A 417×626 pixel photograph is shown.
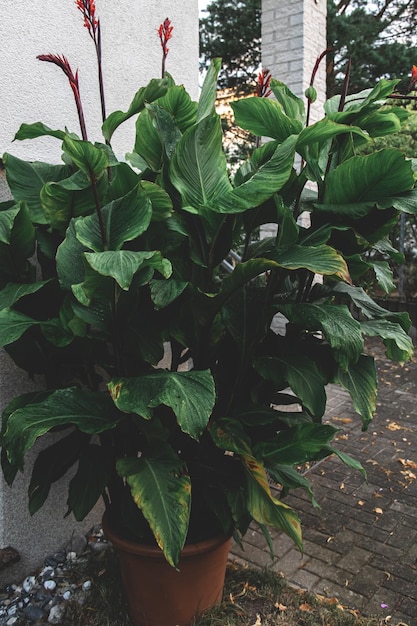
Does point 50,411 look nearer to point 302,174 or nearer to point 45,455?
point 45,455

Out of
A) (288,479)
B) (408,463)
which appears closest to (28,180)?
(288,479)

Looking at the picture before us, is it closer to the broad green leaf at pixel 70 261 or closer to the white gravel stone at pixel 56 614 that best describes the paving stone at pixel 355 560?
the white gravel stone at pixel 56 614

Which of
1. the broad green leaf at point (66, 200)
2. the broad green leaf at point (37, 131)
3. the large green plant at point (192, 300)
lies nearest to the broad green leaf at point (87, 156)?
the large green plant at point (192, 300)

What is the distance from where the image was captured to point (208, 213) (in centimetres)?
172

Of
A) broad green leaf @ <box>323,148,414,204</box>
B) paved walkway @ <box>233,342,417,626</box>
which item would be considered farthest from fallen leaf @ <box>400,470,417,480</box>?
broad green leaf @ <box>323,148,414,204</box>

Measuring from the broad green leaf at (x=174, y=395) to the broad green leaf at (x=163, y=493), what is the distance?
232 mm

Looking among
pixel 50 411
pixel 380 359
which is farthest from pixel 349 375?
pixel 380 359

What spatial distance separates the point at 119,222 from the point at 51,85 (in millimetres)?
1036

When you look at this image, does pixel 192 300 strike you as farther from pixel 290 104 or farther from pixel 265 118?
pixel 290 104

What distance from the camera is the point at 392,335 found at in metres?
1.90

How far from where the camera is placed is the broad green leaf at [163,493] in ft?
5.24

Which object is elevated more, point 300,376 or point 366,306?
point 366,306

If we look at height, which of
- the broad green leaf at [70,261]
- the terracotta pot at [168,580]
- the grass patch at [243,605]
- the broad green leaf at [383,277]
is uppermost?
the broad green leaf at [70,261]

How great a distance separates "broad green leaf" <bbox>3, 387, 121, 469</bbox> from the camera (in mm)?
1609
